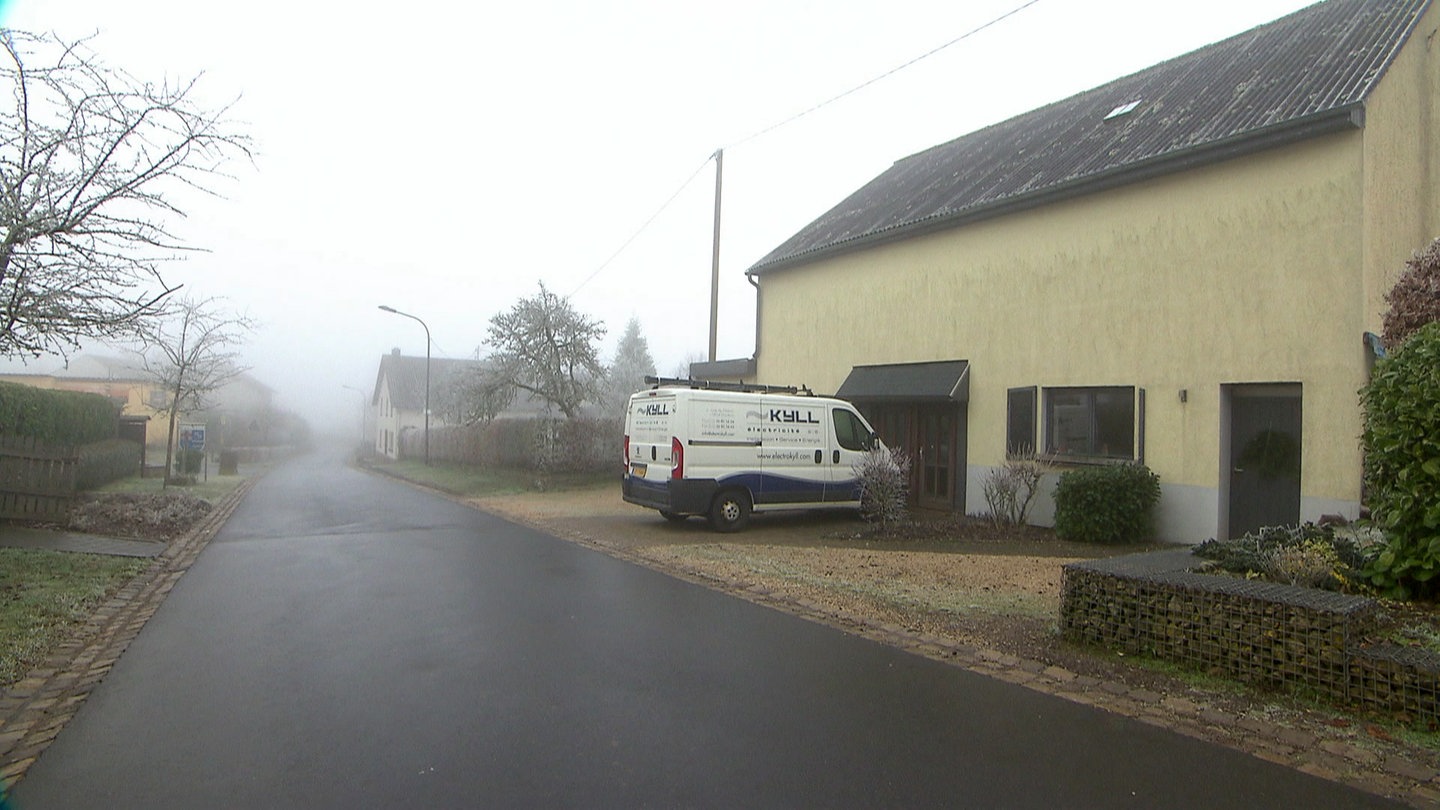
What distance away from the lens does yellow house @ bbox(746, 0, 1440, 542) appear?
10.4m

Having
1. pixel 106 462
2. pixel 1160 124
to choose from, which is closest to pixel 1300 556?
pixel 1160 124

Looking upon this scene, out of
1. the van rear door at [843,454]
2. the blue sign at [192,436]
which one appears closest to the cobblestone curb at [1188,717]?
the van rear door at [843,454]

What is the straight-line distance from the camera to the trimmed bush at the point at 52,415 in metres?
13.5

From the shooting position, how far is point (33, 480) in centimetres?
1189

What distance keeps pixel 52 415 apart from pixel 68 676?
1215 centimetres

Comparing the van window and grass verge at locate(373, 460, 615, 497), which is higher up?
the van window

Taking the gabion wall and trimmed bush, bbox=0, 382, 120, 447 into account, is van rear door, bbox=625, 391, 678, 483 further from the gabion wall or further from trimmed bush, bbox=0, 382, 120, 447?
trimmed bush, bbox=0, 382, 120, 447

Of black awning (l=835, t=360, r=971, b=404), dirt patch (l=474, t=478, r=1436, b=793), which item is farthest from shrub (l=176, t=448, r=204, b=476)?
black awning (l=835, t=360, r=971, b=404)

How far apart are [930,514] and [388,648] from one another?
10.9m

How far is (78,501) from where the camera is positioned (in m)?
14.4

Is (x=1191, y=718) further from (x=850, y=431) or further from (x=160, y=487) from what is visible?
(x=160, y=487)

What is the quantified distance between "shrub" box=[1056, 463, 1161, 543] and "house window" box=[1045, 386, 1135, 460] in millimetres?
637

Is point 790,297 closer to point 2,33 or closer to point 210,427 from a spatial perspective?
point 2,33

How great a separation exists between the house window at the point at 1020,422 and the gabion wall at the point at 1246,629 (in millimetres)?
7323
